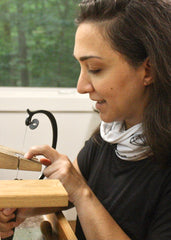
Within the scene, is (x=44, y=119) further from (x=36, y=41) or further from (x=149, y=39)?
(x=149, y=39)

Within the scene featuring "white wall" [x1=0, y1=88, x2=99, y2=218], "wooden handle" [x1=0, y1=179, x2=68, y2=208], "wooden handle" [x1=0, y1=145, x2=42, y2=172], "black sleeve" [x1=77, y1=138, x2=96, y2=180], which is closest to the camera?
"wooden handle" [x1=0, y1=179, x2=68, y2=208]

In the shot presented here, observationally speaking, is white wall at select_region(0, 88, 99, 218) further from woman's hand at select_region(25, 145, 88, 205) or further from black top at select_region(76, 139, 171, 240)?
woman's hand at select_region(25, 145, 88, 205)

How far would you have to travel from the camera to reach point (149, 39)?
35.2 inches

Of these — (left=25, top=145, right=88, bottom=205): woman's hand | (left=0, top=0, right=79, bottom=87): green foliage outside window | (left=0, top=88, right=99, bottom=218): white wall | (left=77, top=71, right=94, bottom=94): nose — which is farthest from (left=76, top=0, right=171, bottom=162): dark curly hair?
(left=0, top=0, right=79, bottom=87): green foliage outside window

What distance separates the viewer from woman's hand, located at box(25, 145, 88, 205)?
0.90m

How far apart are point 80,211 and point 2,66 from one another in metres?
1.52

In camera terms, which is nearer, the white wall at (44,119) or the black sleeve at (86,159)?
the black sleeve at (86,159)

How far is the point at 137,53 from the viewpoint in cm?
92

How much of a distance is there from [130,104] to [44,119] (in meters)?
1.23

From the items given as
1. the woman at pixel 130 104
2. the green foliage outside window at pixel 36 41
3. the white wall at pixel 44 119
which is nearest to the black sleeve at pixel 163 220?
the woman at pixel 130 104

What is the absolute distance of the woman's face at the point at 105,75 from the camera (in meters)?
0.90

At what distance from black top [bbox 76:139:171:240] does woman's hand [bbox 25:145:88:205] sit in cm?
16

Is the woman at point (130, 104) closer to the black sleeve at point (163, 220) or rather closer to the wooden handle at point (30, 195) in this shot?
the black sleeve at point (163, 220)

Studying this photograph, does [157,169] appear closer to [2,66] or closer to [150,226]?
[150,226]
